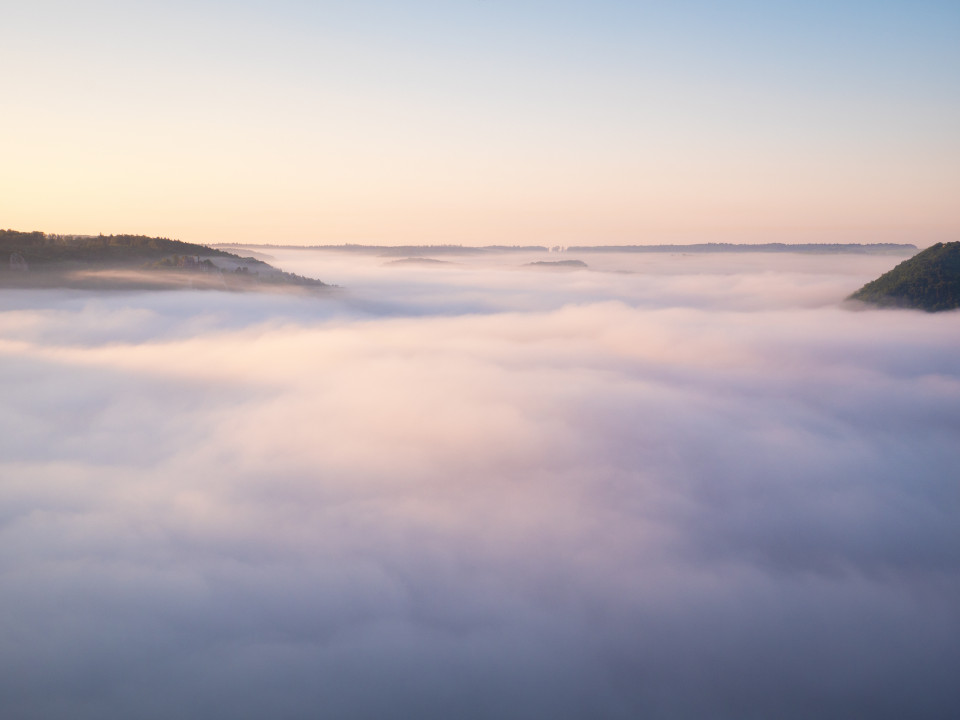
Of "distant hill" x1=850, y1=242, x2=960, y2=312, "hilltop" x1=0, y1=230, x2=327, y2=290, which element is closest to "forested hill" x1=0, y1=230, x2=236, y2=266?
"hilltop" x1=0, y1=230, x2=327, y2=290

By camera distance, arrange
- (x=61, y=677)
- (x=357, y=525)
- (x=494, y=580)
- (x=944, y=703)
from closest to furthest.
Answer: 1. (x=61, y=677)
2. (x=944, y=703)
3. (x=494, y=580)
4. (x=357, y=525)

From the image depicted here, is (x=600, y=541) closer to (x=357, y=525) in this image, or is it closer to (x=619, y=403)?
(x=357, y=525)

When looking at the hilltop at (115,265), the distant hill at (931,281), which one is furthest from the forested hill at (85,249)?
the distant hill at (931,281)

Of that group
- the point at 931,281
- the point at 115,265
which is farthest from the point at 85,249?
the point at 931,281

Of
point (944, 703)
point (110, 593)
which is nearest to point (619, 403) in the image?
point (944, 703)

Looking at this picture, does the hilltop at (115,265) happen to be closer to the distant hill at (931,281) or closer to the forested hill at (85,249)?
the forested hill at (85,249)

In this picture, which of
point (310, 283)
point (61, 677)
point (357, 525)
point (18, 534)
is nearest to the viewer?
point (61, 677)
